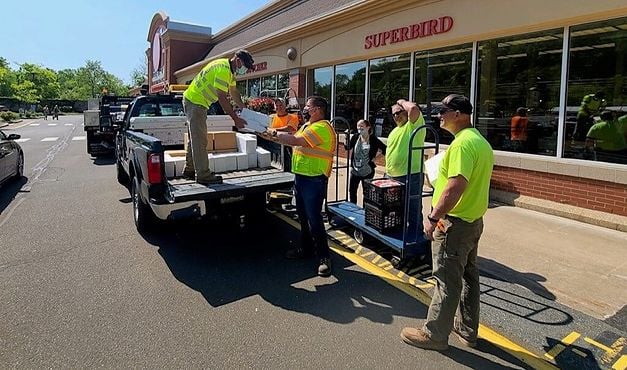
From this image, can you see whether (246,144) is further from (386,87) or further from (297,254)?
(386,87)

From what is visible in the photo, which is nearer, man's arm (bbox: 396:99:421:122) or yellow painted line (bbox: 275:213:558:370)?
yellow painted line (bbox: 275:213:558:370)

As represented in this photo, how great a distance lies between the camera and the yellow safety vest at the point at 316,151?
448 cm

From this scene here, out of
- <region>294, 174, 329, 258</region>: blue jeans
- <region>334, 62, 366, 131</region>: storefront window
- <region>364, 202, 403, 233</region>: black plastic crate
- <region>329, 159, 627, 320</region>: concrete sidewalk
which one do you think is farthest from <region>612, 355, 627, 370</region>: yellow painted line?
<region>334, 62, 366, 131</region>: storefront window

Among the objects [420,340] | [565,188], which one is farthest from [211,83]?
[565,188]

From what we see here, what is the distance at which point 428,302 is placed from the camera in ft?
13.3

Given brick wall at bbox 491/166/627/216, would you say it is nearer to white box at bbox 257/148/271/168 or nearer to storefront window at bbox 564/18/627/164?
storefront window at bbox 564/18/627/164

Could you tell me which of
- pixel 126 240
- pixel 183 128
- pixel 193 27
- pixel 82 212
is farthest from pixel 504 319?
pixel 193 27

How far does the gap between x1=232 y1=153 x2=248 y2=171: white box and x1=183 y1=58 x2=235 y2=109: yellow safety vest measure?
2.88 feet

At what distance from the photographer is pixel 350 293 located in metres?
4.22

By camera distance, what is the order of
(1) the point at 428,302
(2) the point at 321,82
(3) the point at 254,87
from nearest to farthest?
(1) the point at 428,302 → (2) the point at 321,82 → (3) the point at 254,87

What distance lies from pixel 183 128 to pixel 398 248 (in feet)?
13.8

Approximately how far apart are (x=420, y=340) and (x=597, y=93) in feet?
18.5

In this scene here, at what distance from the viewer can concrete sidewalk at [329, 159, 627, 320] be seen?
4.18m

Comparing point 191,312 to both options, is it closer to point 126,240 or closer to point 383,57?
point 126,240
